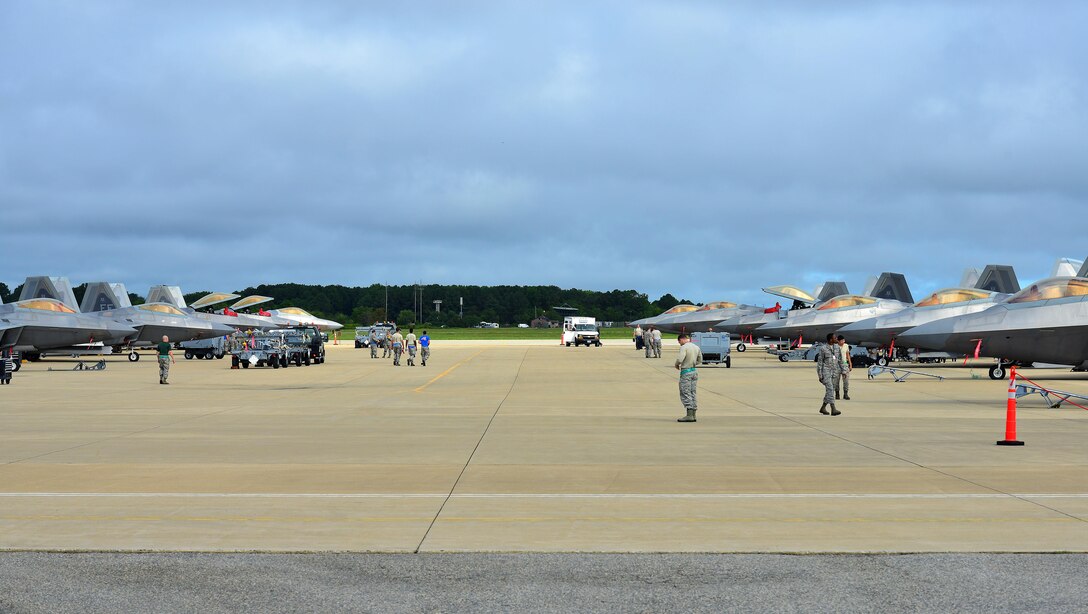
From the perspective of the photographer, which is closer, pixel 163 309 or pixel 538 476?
pixel 538 476

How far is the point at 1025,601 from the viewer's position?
589cm

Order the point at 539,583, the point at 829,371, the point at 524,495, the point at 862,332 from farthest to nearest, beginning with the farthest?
the point at 862,332
the point at 829,371
the point at 524,495
the point at 539,583

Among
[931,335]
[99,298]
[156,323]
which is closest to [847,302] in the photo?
[931,335]

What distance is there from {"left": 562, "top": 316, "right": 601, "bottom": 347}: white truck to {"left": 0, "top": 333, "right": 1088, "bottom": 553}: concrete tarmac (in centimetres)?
5780

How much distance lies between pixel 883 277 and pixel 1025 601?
4964cm

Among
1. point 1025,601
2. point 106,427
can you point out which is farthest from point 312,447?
point 1025,601

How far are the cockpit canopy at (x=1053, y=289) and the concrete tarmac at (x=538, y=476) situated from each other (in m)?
4.02

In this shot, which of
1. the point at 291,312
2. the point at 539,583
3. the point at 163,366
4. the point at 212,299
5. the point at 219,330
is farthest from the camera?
the point at 291,312

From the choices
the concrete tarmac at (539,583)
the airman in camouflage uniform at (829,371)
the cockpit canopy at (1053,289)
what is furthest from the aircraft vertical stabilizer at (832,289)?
the concrete tarmac at (539,583)

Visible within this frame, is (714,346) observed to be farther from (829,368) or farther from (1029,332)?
(829,368)

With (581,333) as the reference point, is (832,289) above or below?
above

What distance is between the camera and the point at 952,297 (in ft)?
121

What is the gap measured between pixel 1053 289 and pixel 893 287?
1097 inches

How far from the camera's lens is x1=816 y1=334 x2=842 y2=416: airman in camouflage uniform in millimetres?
19391
